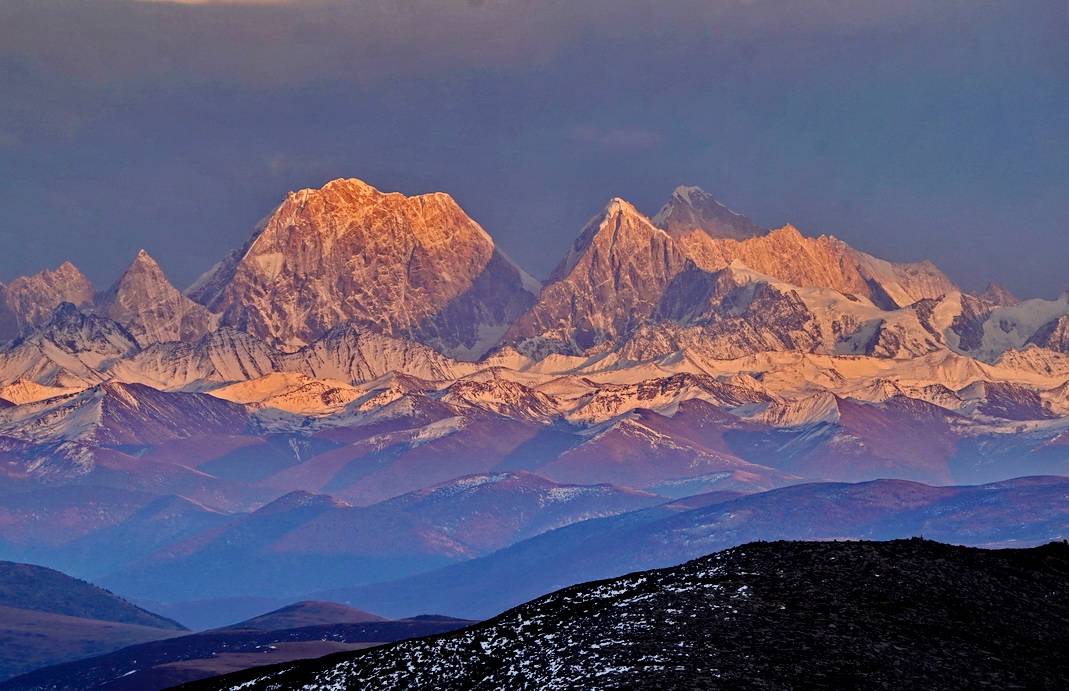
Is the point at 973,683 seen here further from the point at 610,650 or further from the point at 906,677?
the point at 610,650

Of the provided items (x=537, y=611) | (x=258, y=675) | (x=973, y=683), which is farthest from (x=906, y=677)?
(x=258, y=675)

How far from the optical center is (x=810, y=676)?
7469cm

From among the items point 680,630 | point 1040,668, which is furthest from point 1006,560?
point 680,630

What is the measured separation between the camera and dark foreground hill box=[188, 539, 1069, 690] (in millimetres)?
76500

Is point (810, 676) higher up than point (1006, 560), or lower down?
lower down

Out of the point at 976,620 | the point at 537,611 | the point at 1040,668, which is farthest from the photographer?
the point at 537,611

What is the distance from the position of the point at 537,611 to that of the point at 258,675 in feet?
63.8

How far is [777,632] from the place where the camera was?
3172 inches

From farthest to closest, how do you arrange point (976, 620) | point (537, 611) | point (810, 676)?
point (537, 611), point (976, 620), point (810, 676)

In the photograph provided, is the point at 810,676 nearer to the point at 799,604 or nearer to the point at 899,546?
the point at 799,604

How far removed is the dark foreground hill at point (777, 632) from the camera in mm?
76500

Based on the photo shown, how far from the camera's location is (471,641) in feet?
292

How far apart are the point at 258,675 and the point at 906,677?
40.9 metres

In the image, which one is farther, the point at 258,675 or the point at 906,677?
the point at 258,675
